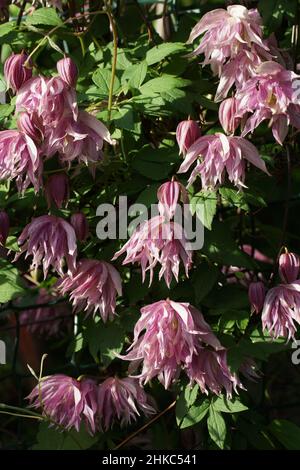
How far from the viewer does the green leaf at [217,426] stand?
54.4 inches

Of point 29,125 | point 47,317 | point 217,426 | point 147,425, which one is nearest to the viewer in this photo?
point 29,125

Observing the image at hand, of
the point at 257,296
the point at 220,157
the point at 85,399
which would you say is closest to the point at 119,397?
the point at 85,399

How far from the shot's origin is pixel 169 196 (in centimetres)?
Answer: 122

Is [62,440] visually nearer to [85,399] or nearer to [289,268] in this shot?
[85,399]

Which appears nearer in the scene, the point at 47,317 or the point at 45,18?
the point at 45,18

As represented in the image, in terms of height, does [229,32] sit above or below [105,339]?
above

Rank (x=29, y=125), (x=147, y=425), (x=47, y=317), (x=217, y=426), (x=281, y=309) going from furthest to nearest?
(x=47, y=317)
(x=147, y=425)
(x=217, y=426)
(x=281, y=309)
(x=29, y=125)

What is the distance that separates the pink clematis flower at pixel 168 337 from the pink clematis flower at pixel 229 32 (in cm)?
37

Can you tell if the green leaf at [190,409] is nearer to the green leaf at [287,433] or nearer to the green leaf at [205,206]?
the green leaf at [287,433]

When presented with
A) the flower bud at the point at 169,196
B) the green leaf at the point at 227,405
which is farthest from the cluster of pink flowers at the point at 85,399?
the flower bud at the point at 169,196

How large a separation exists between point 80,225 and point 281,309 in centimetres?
34

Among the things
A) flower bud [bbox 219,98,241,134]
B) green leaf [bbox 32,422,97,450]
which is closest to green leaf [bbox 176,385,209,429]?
green leaf [bbox 32,422,97,450]

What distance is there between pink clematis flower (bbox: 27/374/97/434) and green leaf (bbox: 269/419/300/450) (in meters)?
0.37
